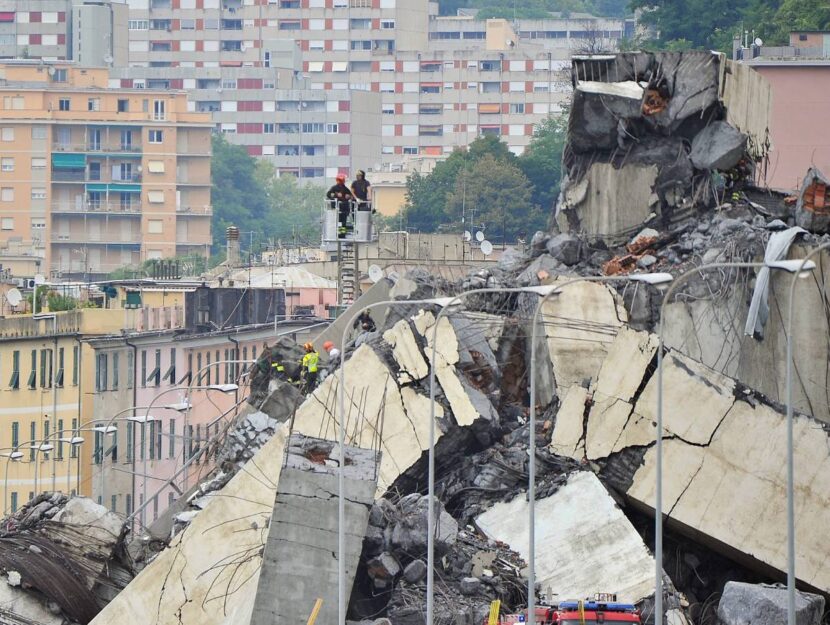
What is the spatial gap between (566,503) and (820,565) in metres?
3.69

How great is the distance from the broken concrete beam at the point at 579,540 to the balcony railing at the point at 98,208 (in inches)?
5828

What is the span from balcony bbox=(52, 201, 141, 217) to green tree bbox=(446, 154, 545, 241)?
55839 millimetres

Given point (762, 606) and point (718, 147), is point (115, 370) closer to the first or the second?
point (718, 147)

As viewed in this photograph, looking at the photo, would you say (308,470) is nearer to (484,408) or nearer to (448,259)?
(484,408)

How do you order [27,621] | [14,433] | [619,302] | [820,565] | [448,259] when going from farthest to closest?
[448,259]
[14,433]
[619,302]
[27,621]
[820,565]

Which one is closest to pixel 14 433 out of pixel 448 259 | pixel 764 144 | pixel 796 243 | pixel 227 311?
pixel 227 311

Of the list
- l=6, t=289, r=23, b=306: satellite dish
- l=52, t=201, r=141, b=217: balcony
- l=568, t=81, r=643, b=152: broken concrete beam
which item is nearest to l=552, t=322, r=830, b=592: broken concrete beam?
l=568, t=81, r=643, b=152: broken concrete beam

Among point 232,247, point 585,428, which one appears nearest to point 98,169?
point 232,247

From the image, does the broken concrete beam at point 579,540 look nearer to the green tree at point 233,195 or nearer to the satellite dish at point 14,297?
the satellite dish at point 14,297

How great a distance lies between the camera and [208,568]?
37.5 metres

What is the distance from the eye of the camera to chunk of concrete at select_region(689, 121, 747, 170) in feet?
139

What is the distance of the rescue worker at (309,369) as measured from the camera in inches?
1702

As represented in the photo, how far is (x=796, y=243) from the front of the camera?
38500mm

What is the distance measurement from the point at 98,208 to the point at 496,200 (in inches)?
2468
